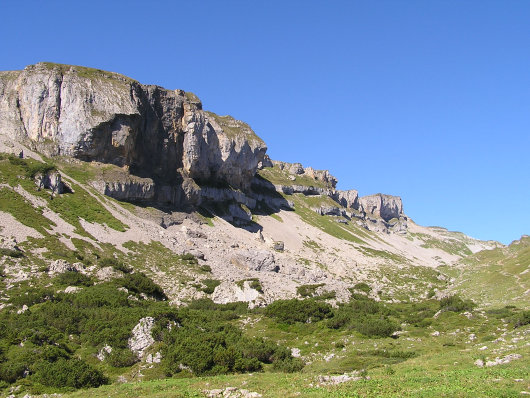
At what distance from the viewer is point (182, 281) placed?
5441 centimetres

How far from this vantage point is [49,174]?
68438mm

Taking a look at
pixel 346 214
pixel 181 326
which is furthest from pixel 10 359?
pixel 346 214

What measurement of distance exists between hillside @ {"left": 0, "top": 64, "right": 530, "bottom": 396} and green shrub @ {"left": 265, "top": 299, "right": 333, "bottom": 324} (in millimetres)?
186

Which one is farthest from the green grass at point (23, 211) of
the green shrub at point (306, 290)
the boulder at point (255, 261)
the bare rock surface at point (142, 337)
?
the bare rock surface at point (142, 337)

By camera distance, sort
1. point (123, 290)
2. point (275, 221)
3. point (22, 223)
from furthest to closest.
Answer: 1. point (275, 221)
2. point (22, 223)
3. point (123, 290)

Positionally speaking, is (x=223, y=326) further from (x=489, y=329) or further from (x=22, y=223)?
(x=22, y=223)

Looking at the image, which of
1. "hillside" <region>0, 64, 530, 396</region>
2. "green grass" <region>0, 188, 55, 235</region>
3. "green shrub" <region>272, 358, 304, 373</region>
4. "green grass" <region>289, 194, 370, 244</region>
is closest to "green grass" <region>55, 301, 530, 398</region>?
"hillside" <region>0, 64, 530, 396</region>

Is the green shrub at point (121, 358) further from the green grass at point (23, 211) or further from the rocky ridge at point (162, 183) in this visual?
the green grass at point (23, 211)

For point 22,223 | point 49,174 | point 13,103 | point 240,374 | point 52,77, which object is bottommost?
point 240,374

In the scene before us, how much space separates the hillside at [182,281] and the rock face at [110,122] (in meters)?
0.31

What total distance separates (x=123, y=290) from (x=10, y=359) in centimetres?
2003

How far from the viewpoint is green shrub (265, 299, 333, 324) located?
122ft

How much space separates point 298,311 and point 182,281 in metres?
21.1

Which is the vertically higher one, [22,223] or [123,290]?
[22,223]
